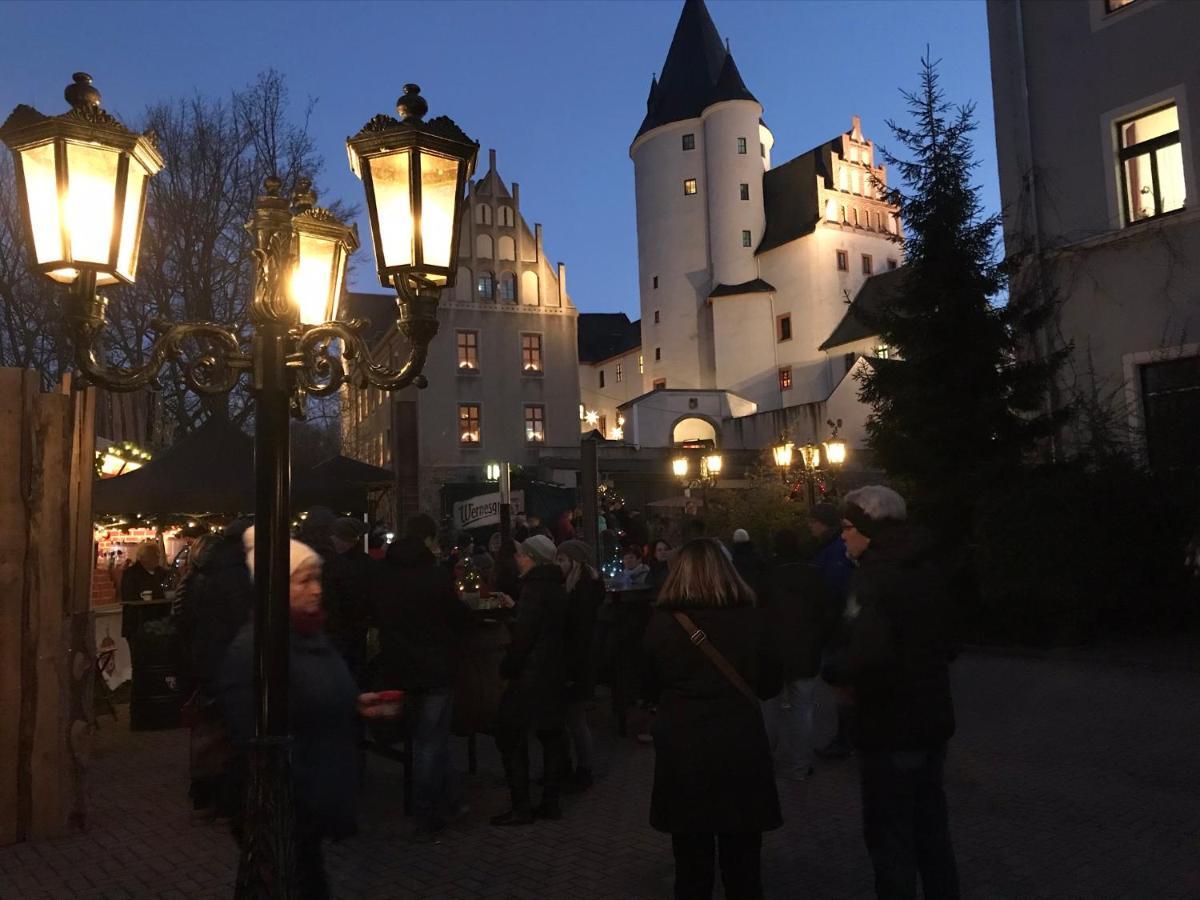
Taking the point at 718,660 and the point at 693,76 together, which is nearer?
the point at 718,660

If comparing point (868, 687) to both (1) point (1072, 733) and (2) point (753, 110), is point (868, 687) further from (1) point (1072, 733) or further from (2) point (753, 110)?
(2) point (753, 110)

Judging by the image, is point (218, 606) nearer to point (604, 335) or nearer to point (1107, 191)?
point (1107, 191)

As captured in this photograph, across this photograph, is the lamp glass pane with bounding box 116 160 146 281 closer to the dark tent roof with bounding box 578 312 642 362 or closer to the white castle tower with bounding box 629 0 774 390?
the white castle tower with bounding box 629 0 774 390

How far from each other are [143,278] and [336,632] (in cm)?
1911

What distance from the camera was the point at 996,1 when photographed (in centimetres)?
1808

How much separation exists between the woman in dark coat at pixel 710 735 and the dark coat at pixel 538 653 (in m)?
2.32

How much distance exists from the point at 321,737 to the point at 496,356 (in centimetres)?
3975

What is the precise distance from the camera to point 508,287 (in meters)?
43.2

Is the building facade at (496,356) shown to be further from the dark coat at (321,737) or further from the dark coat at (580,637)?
the dark coat at (321,737)

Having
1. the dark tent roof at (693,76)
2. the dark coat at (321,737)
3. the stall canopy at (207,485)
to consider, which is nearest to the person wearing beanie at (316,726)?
the dark coat at (321,737)

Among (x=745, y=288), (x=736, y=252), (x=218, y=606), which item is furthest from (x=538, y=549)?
(x=736, y=252)

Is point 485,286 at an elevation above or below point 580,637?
above

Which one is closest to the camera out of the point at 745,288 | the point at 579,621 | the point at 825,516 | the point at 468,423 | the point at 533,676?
the point at 533,676

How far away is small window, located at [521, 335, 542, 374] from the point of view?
43.8 m
